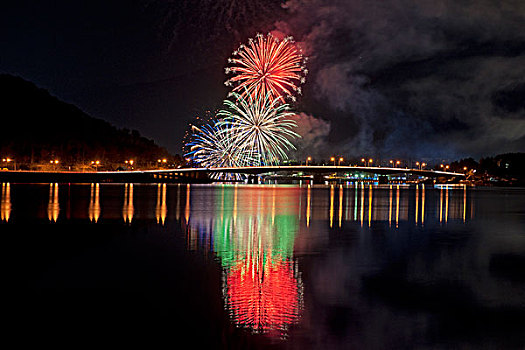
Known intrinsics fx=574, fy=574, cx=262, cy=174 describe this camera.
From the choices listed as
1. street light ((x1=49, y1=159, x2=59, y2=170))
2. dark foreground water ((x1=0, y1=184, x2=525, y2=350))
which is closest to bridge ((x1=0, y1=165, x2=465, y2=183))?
street light ((x1=49, y1=159, x2=59, y2=170))

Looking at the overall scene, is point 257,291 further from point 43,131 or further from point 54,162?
point 43,131

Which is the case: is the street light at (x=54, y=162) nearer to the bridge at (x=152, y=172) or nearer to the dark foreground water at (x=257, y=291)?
the bridge at (x=152, y=172)

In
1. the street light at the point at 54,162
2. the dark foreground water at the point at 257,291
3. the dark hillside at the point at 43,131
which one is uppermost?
the dark hillside at the point at 43,131

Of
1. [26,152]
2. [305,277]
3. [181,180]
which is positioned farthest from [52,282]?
[181,180]

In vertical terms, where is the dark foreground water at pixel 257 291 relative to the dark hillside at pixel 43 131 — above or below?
below

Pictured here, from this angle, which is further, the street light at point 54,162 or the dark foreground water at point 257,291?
the street light at point 54,162

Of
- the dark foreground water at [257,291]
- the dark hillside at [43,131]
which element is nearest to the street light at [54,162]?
the dark hillside at [43,131]

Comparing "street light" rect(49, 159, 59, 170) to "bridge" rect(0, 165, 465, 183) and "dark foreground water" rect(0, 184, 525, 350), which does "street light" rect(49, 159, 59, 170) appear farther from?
"dark foreground water" rect(0, 184, 525, 350)

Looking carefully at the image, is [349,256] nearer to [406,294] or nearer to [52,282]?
[406,294]

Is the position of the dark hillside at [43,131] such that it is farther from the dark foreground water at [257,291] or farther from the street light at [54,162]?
the dark foreground water at [257,291]

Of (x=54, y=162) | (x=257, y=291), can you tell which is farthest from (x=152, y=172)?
(x=257, y=291)

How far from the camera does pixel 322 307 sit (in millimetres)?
10773

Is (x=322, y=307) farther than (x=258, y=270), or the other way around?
(x=258, y=270)

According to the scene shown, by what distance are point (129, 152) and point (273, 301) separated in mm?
179937
